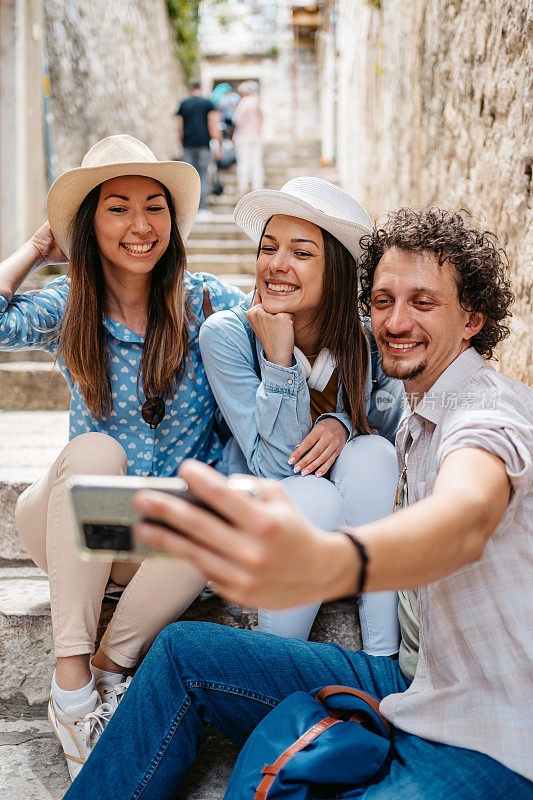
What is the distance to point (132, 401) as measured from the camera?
188 centimetres

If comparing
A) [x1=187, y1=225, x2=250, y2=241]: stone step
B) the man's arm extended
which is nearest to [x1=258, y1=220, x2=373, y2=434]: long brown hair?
the man's arm extended

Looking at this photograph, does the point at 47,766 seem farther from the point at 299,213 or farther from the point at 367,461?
the point at 299,213

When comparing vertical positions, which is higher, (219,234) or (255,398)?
(255,398)

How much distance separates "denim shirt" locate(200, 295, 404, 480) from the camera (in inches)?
68.2

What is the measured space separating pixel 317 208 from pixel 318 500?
727mm

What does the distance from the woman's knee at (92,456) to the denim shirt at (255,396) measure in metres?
0.31

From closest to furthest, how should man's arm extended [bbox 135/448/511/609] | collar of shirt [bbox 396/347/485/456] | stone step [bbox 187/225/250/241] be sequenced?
man's arm extended [bbox 135/448/511/609]
collar of shirt [bbox 396/347/485/456]
stone step [bbox 187/225/250/241]

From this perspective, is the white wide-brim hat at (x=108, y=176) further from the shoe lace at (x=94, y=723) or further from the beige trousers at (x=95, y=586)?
the shoe lace at (x=94, y=723)

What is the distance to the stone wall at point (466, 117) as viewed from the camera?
6.65 feet

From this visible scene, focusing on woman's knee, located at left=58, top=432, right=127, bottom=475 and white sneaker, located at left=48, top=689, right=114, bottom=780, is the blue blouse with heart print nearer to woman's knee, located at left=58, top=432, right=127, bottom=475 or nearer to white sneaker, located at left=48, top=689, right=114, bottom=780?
woman's knee, located at left=58, top=432, right=127, bottom=475

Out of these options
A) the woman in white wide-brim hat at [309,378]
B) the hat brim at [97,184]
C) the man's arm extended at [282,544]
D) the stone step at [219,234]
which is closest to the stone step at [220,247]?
the stone step at [219,234]

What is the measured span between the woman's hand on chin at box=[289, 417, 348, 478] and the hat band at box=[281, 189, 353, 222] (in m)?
0.54

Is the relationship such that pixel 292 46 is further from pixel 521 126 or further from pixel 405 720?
pixel 405 720

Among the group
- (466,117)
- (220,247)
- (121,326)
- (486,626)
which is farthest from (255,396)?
(220,247)
